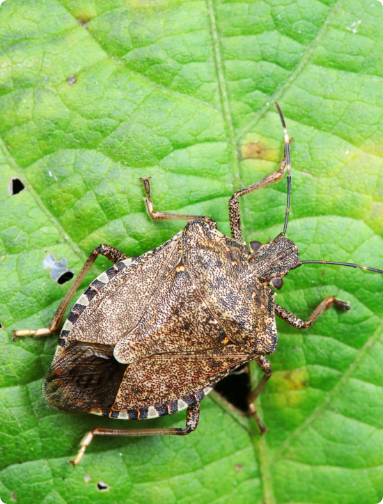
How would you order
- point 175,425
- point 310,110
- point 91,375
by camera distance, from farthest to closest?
1. point 175,425
2. point 310,110
3. point 91,375

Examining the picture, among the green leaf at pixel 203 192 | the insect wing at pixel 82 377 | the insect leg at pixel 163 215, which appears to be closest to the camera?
the insect wing at pixel 82 377

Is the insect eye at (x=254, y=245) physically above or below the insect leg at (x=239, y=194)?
below

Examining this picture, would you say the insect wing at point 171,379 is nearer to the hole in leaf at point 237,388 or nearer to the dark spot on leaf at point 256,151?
the hole in leaf at point 237,388

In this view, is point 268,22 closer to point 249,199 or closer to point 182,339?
point 249,199

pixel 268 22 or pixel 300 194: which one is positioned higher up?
pixel 268 22

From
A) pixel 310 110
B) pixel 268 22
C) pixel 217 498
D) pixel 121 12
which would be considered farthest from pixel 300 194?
pixel 217 498

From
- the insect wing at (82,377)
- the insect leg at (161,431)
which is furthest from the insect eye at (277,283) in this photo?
the insect wing at (82,377)
